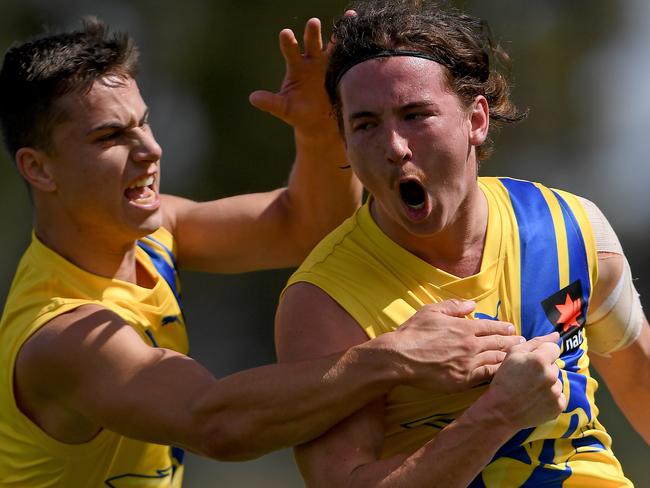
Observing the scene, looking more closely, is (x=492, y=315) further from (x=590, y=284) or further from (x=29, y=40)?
(x=29, y=40)

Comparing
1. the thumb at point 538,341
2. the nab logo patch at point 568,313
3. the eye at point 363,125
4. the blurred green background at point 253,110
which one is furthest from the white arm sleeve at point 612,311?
the blurred green background at point 253,110

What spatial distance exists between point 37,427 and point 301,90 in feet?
5.01

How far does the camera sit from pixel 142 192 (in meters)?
4.41

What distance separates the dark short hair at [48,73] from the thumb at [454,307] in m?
1.61

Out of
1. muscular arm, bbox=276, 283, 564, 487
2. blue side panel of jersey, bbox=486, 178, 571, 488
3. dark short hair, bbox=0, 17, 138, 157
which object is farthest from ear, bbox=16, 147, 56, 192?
blue side panel of jersey, bbox=486, 178, 571, 488

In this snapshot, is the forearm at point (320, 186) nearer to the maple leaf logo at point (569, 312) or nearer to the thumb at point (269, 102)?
the thumb at point (269, 102)

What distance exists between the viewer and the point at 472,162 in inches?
150

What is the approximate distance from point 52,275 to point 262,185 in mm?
7704

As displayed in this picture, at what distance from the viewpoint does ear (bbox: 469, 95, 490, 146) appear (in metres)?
3.79

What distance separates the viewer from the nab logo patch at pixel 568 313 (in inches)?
148

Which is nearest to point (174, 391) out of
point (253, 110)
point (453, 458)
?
point (453, 458)

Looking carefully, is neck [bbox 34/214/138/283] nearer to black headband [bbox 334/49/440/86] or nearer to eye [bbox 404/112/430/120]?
black headband [bbox 334/49/440/86]

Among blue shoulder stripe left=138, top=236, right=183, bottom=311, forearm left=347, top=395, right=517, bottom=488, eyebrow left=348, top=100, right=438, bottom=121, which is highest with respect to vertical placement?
eyebrow left=348, top=100, right=438, bottom=121

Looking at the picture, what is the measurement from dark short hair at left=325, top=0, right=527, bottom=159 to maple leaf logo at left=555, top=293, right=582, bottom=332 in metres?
0.56
